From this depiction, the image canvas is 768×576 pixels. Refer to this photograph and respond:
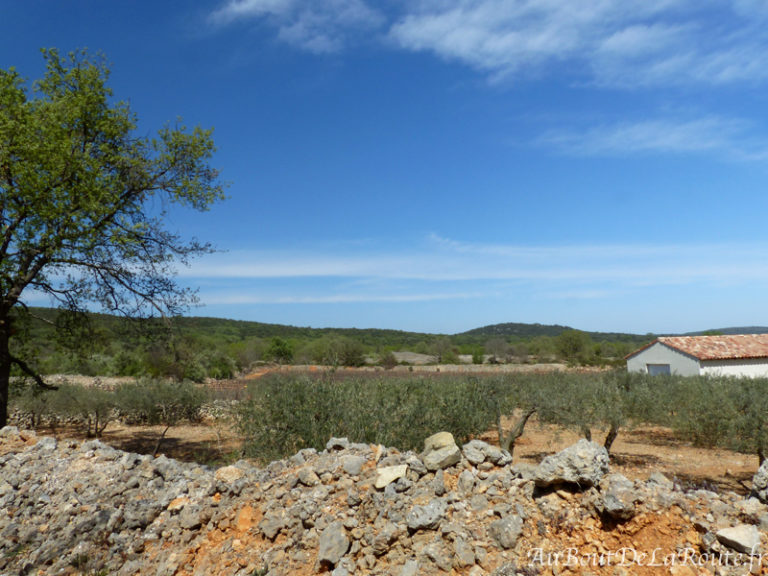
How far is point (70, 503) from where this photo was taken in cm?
643

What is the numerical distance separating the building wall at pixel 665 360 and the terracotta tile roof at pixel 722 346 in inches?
15.9

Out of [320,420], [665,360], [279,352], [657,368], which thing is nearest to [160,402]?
[320,420]

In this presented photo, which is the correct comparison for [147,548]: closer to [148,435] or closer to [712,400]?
[148,435]

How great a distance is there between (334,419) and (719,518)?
20.0 feet

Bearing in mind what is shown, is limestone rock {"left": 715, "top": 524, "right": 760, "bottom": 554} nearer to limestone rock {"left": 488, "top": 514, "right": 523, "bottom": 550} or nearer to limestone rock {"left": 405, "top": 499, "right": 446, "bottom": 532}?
limestone rock {"left": 488, "top": 514, "right": 523, "bottom": 550}

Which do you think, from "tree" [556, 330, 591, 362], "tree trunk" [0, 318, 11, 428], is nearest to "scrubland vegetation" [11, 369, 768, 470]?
"tree trunk" [0, 318, 11, 428]

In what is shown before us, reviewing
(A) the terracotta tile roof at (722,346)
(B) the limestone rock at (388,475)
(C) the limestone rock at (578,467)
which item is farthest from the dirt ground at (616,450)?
(A) the terracotta tile roof at (722,346)

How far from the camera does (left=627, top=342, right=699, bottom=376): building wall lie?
95.6 feet

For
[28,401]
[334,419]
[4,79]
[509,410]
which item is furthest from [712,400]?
[28,401]

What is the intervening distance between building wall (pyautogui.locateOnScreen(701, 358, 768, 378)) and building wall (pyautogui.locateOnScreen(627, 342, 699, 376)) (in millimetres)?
742

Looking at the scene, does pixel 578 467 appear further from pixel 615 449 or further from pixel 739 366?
pixel 739 366

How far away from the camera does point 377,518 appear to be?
480 cm

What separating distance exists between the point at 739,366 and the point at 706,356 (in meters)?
2.34

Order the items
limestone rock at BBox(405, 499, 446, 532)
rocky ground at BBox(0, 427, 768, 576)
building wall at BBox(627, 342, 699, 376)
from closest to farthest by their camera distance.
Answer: rocky ground at BBox(0, 427, 768, 576)
limestone rock at BBox(405, 499, 446, 532)
building wall at BBox(627, 342, 699, 376)
